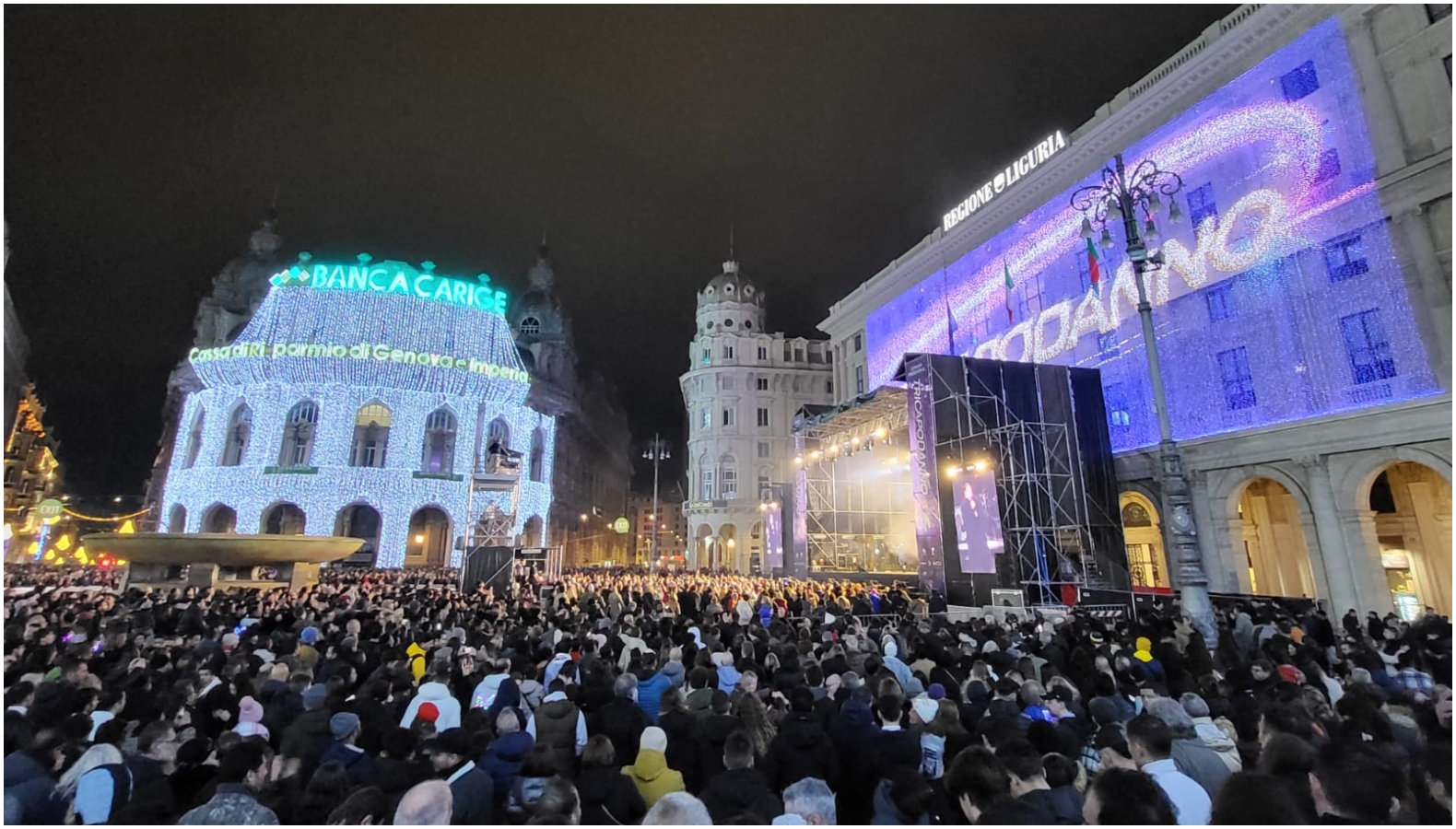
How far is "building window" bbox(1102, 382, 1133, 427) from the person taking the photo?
23.5 meters

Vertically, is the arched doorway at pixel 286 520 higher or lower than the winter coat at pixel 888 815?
→ higher

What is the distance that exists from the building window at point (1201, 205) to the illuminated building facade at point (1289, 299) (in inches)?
2.4

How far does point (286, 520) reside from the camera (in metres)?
40.9

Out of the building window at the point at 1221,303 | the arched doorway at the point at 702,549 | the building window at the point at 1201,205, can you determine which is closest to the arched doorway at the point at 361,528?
the arched doorway at the point at 702,549

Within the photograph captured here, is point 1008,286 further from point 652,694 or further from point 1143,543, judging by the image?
point 652,694

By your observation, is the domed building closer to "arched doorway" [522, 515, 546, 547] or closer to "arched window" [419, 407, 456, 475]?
"arched doorway" [522, 515, 546, 547]

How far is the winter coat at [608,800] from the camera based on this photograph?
361 cm

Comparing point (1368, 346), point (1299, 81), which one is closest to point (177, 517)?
point (1368, 346)

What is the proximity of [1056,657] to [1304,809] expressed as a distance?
476cm

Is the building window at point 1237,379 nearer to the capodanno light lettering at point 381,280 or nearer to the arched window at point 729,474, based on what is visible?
the arched window at point 729,474

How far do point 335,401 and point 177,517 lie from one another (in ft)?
38.1

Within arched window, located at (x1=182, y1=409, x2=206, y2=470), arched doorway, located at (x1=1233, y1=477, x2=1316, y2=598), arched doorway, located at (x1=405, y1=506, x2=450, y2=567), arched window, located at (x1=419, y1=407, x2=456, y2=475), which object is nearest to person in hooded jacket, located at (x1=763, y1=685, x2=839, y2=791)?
arched doorway, located at (x1=1233, y1=477, x2=1316, y2=598)

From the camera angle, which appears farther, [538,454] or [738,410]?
[738,410]

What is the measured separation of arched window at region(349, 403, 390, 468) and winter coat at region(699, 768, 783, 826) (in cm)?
4490
